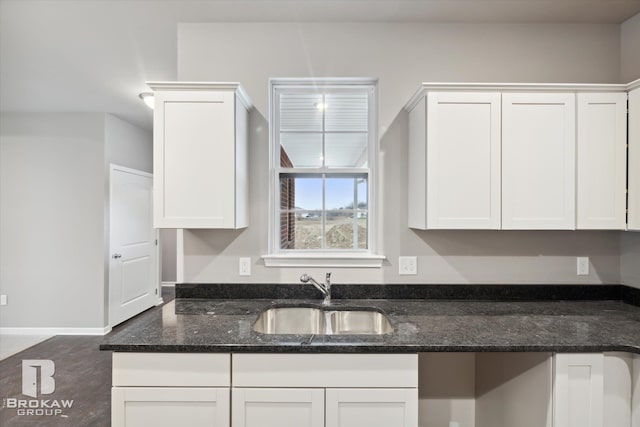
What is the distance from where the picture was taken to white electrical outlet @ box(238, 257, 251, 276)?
82.7 inches

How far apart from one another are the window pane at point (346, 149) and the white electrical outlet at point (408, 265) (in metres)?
0.67

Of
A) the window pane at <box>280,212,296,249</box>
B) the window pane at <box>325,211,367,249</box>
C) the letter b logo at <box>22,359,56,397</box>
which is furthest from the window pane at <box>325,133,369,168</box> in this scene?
the letter b logo at <box>22,359,56,397</box>

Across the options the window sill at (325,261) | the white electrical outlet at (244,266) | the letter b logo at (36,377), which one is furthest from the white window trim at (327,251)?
the letter b logo at (36,377)

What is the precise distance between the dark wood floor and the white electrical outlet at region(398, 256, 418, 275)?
87.8 inches

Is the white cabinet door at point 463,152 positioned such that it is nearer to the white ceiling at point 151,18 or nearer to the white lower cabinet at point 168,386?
the white ceiling at point 151,18

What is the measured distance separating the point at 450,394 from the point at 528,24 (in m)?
2.39

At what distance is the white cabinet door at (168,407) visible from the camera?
1.36 m

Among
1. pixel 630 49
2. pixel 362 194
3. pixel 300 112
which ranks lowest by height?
pixel 362 194

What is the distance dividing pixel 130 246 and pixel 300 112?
128 inches

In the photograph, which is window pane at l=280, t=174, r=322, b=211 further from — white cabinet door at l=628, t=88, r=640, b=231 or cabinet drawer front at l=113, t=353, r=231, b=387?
white cabinet door at l=628, t=88, r=640, b=231

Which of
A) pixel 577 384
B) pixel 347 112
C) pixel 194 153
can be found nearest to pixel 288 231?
pixel 194 153

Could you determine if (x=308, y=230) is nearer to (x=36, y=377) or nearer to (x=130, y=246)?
(x=36, y=377)

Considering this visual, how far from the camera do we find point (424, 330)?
59.1 inches

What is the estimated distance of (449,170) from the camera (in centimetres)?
176
